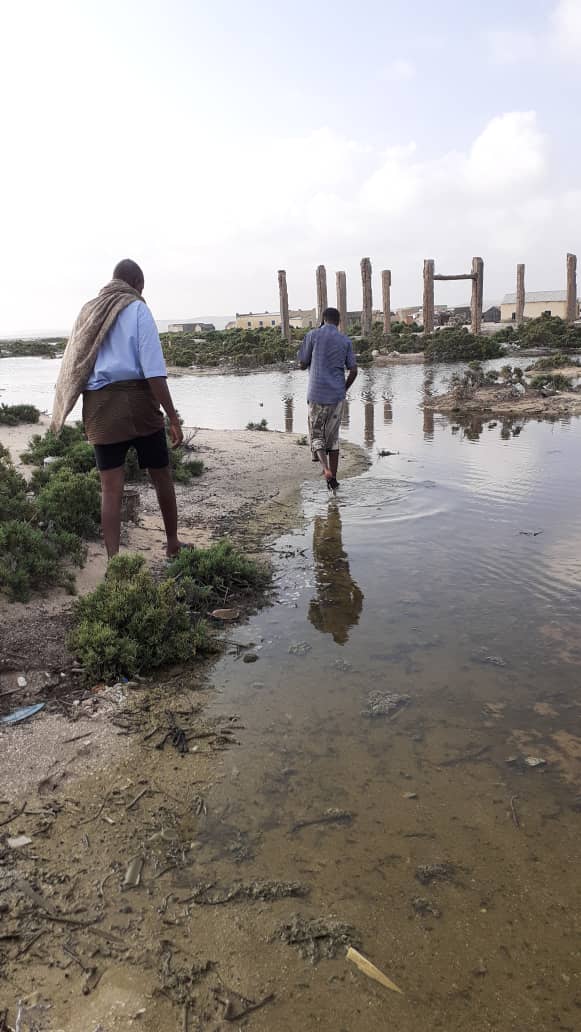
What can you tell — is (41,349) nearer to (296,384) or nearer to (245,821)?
(296,384)

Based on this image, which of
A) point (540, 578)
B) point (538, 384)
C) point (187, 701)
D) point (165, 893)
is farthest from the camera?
point (538, 384)

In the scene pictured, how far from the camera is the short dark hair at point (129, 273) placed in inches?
170

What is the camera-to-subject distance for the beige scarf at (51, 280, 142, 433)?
3.98m

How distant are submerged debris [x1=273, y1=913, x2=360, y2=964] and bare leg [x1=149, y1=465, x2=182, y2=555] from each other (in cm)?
301

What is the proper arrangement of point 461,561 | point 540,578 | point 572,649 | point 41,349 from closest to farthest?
point 572,649 < point 540,578 < point 461,561 < point 41,349

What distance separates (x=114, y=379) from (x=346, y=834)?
300cm

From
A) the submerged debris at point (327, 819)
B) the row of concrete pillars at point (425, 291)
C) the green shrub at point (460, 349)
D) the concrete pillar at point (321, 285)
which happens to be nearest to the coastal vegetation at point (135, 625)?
the submerged debris at point (327, 819)

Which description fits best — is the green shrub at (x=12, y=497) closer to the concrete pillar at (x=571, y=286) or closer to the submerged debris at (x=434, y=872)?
the submerged debris at (x=434, y=872)

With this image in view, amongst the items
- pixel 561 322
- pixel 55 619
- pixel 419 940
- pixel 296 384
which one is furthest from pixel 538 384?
pixel 561 322

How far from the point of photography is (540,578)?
446cm

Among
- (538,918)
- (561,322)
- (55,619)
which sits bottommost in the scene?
(538,918)

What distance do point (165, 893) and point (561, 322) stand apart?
39560mm

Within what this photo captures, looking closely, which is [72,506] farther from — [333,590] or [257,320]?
[257,320]

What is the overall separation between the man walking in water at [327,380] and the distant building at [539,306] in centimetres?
3857
